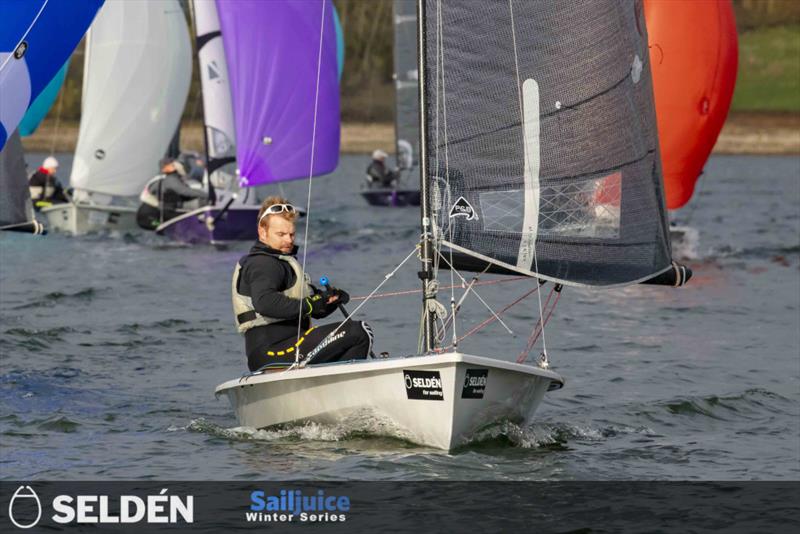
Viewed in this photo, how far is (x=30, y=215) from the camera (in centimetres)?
1366

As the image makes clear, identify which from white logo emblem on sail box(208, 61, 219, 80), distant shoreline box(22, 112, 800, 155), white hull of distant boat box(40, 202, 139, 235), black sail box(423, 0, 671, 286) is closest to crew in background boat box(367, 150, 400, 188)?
white hull of distant boat box(40, 202, 139, 235)

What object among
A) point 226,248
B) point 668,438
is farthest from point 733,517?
point 226,248

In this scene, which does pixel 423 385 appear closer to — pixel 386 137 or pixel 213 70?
pixel 213 70

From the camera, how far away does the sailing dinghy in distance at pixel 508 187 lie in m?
10.4

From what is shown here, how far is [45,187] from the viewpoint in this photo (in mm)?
31891

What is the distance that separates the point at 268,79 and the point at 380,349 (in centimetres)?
1100

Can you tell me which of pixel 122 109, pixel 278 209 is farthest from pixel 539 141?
pixel 122 109

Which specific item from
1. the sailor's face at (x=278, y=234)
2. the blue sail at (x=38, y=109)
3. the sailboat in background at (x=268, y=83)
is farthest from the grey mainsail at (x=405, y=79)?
the sailor's face at (x=278, y=234)

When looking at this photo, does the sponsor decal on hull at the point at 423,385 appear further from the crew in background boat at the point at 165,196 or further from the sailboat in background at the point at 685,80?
the crew in background boat at the point at 165,196

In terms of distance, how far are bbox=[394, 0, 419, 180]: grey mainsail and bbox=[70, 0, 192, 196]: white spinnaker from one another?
1075cm

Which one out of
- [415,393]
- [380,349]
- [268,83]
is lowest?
[380,349]

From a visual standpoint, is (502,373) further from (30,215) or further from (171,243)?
(171,243)

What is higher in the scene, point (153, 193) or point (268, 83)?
point (268, 83)

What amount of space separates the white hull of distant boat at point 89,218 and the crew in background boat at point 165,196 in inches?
117
